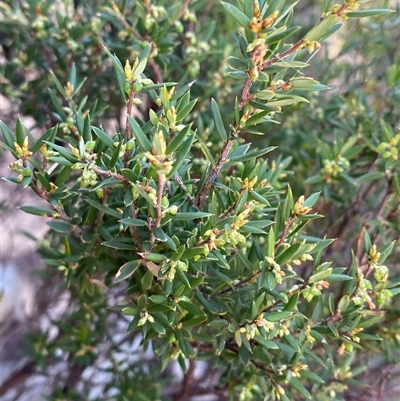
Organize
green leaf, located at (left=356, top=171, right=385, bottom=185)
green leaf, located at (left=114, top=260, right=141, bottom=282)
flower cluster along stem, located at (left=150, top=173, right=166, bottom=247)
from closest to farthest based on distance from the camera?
flower cluster along stem, located at (left=150, top=173, right=166, bottom=247)
green leaf, located at (left=114, top=260, right=141, bottom=282)
green leaf, located at (left=356, top=171, right=385, bottom=185)

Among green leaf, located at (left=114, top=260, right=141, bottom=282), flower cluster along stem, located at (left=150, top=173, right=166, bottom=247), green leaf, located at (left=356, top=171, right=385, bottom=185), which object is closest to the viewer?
flower cluster along stem, located at (left=150, top=173, right=166, bottom=247)

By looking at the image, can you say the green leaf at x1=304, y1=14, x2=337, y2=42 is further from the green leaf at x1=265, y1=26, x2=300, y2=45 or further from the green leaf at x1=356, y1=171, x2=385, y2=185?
the green leaf at x1=356, y1=171, x2=385, y2=185

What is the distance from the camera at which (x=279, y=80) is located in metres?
0.53

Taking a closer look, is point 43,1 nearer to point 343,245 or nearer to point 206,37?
point 206,37

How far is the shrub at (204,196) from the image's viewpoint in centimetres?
52

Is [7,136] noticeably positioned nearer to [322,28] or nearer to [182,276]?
[182,276]

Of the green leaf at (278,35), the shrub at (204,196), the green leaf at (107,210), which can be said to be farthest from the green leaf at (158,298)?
the green leaf at (278,35)

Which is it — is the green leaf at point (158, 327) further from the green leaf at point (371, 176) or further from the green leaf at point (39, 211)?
the green leaf at point (371, 176)

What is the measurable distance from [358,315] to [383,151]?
0.29 meters

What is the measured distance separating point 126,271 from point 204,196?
132mm

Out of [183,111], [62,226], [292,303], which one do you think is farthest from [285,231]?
[62,226]

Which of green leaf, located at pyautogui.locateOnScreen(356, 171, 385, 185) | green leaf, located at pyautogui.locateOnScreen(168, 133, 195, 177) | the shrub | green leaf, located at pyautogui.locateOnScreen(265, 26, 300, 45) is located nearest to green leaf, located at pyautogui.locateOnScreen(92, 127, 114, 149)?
the shrub

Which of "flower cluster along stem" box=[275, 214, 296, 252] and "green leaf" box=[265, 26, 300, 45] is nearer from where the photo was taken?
"green leaf" box=[265, 26, 300, 45]

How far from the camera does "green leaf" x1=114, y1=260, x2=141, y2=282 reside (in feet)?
1.87
